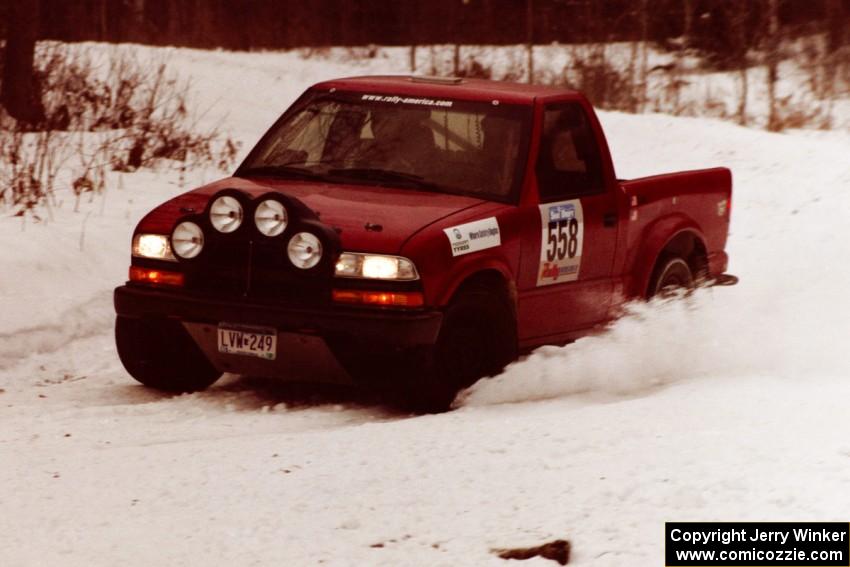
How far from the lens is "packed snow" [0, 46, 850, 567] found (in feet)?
17.5

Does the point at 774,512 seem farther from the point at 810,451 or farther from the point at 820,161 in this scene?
the point at 820,161

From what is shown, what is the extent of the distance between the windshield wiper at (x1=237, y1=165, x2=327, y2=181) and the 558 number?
4.11ft

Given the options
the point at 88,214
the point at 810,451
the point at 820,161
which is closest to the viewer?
the point at 810,451

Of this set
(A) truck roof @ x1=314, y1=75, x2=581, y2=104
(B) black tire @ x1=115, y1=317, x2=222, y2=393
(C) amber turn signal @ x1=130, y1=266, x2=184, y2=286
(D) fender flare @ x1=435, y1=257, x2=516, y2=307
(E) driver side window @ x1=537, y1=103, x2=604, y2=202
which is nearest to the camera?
(D) fender flare @ x1=435, y1=257, x2=516, y2=307

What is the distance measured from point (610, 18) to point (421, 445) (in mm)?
30251

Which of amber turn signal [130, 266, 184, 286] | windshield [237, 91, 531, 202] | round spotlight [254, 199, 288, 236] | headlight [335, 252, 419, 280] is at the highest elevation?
windshield [237, 91, 531, 202]

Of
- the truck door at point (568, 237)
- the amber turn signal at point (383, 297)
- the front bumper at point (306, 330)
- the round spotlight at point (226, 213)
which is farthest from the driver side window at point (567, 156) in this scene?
the round spotlight at point (226, 213)

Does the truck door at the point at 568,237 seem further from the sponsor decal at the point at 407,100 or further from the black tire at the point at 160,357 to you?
the black tire at the point at 160,357

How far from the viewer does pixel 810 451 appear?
5.95 meters

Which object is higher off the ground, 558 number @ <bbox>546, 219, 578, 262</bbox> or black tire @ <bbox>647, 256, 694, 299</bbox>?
558 number @ <bbox>546, 219, 578, 262</bbox>

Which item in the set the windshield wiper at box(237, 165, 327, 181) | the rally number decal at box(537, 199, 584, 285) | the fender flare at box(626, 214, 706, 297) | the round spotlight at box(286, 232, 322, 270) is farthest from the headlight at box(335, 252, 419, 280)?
the fender flare at box(626, 214, 706, 297)

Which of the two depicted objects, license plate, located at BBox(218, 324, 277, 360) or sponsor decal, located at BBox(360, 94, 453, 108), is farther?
sponsor decal, located at BBox(360, 94, 453, 108)

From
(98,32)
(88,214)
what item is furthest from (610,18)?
(88,214)

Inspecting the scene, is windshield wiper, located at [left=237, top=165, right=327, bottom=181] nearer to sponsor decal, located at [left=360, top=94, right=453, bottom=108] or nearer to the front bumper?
sponsor decal, located at [left=360, top=94, right=453, bottom=108]
